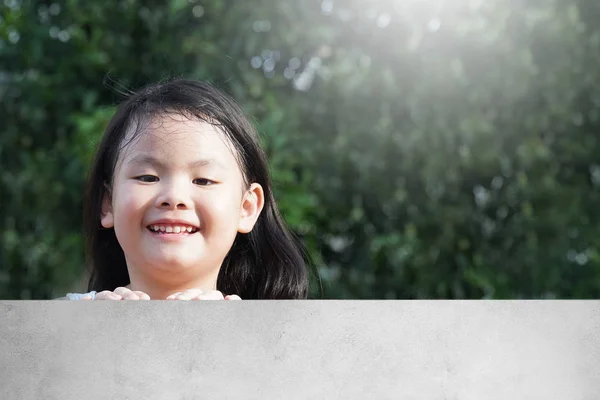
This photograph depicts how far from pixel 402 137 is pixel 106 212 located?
2500 mm

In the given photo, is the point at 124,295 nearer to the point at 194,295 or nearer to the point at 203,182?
the point at 194,295

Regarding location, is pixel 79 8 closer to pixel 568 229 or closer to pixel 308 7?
pixel 308 7

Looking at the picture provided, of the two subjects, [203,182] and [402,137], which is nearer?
[203,182]

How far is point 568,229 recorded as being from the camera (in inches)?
170

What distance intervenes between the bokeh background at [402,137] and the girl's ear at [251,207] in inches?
82.3

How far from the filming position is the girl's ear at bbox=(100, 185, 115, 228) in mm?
2033

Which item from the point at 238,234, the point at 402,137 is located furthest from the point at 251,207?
the point at 402,137

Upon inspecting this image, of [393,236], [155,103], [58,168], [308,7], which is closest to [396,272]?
[393,236]

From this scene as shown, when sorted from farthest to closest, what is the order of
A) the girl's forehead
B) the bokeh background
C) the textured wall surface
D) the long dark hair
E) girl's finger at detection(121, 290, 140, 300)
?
the bokeh background
the long dark hair
the girl's forehead
girl's finger at detection(121, 290, 140, 300)
the textured wall surface

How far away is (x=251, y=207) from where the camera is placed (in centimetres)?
208

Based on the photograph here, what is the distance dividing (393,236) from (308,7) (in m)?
1.24

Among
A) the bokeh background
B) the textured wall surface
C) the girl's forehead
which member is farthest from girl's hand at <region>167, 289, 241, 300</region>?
the bokeh background

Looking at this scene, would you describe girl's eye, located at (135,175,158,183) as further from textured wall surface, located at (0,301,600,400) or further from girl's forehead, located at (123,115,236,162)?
textured wall surface, located at (0,301,600,400)

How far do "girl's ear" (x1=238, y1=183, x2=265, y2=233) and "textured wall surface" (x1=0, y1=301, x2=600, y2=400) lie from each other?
695 mm
